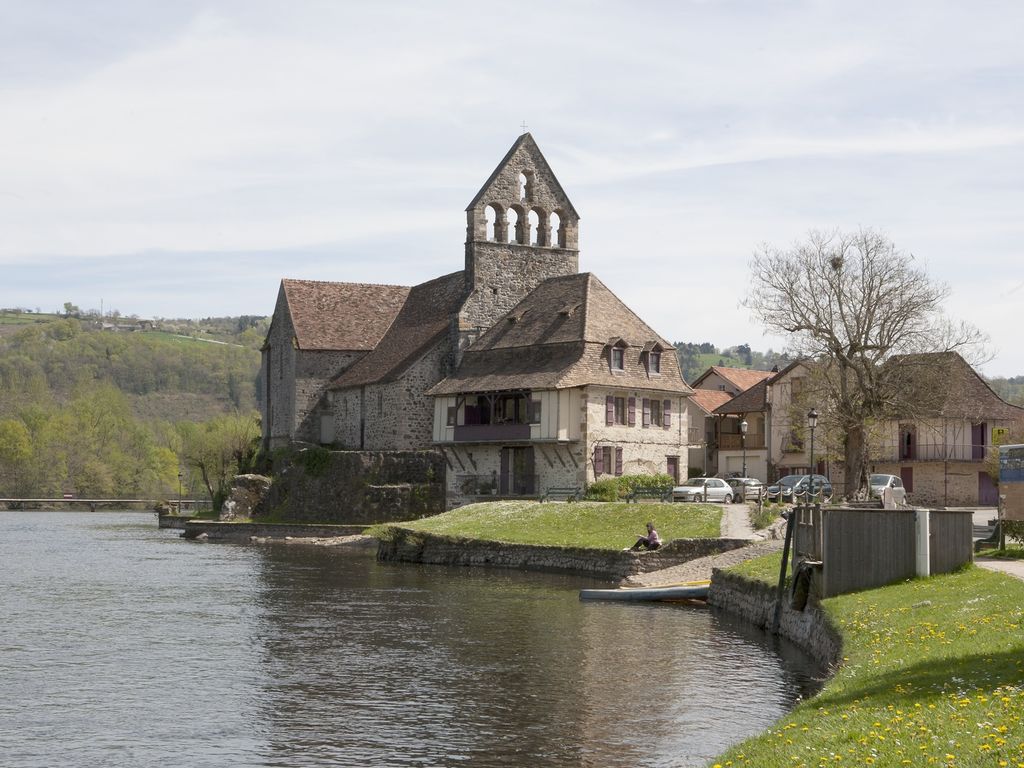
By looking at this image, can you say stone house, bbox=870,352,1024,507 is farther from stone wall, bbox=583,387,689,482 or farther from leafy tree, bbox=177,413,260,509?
leafy tree, bbox=177,413,260,509

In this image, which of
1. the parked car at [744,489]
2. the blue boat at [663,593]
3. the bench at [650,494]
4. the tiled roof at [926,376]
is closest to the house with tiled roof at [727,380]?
the tiled roof at [926,376]

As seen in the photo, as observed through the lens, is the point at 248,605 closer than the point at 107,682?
No

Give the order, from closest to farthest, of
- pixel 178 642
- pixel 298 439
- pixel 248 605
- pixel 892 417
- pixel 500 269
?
pixel 178 642 → pixel 248 605 → pixel 892 417 → pixel 500 269 → pixel 298 439

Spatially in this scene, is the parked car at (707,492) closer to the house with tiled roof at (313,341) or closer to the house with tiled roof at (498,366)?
the house with tiled roof at (498,366)

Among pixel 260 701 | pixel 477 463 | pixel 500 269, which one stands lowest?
pixel 260 701

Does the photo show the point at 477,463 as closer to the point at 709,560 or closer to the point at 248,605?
the point at 709,560

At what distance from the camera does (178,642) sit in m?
29.6

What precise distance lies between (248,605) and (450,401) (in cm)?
3466

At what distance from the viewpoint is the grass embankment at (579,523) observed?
47.2 m

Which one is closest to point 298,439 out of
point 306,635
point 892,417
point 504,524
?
point 504,524

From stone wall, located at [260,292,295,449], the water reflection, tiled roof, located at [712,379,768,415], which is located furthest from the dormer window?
the water reflection

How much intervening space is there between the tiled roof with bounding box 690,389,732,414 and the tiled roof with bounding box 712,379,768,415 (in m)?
2.18

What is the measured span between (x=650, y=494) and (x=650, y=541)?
609 inches

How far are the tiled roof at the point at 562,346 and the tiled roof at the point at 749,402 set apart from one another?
1386cm
